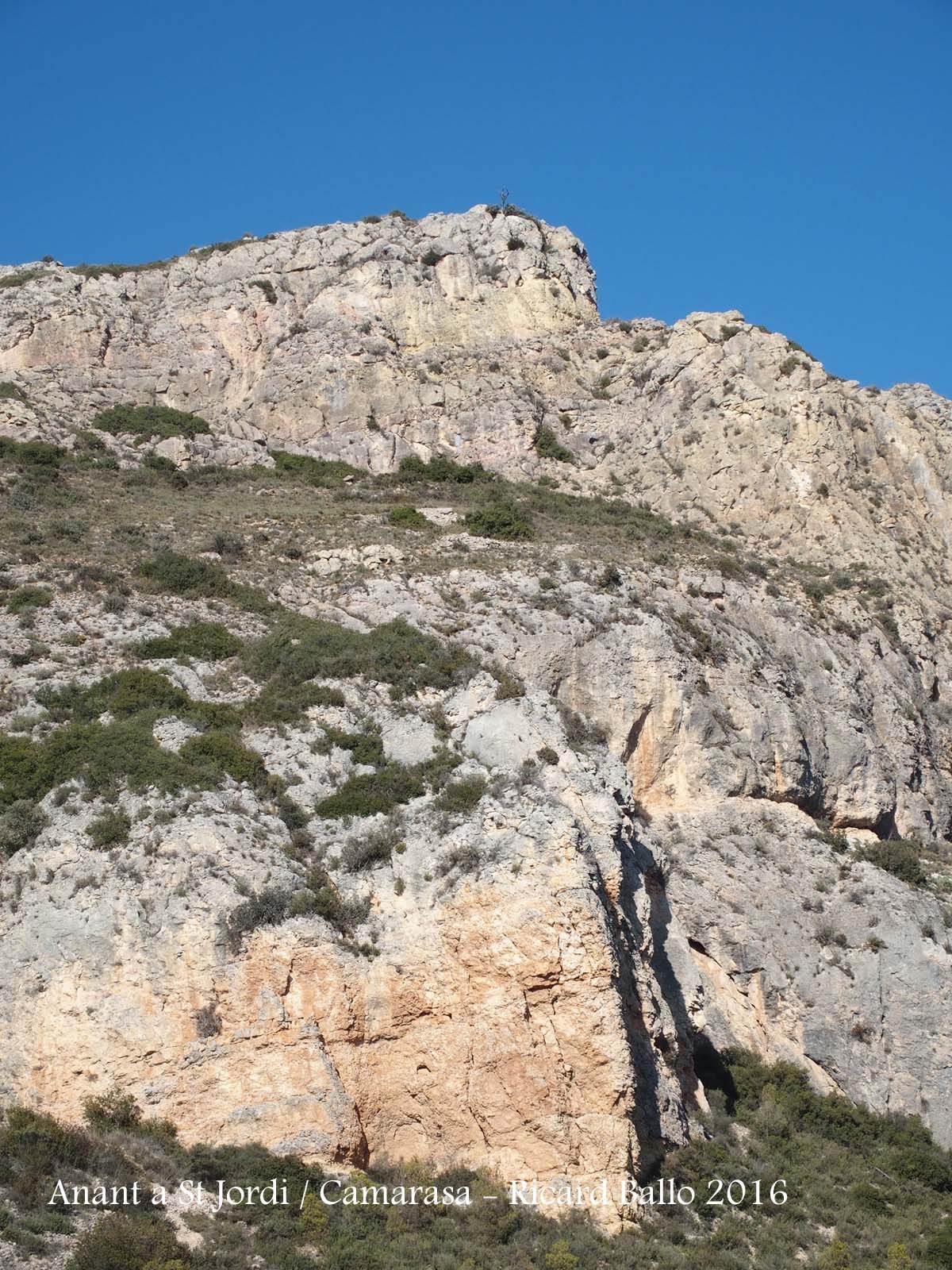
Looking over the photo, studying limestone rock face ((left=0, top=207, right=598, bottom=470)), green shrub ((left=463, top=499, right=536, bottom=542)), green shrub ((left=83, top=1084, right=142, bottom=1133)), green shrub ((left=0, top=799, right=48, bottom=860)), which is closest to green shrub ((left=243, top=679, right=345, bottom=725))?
green shrub ((left=0, top=799, right=48, bottom=860))

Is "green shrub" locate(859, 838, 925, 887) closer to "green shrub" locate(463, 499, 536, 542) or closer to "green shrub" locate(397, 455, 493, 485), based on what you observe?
"green shrub" locate(463, 499, 536, 542)

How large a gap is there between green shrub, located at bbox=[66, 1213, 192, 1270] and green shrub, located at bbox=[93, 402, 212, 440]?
35.4 m

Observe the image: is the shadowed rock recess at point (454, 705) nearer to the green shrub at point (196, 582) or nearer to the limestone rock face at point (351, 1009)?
the limestone rock face at point (351, 1009)

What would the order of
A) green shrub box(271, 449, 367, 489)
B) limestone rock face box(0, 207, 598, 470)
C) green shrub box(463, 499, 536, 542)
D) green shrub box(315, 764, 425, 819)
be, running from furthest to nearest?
1. limestone rock face box(0, 207, 598, 470)
2. green shrub box(271, 449, 367, 489)
3. green shrub box(463, 499, 536, 542)
4. green shrub box(315, 764, 425, 819)

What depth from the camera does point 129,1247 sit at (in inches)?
625

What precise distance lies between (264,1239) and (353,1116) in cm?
265

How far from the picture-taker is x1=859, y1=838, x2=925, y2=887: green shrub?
96.4 ft

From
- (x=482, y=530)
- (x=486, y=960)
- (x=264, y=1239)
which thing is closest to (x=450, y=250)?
(x=482, y=530)

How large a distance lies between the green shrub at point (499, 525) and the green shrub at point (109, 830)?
62.5 feet

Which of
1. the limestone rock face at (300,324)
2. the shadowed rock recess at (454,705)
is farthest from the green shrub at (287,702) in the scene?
the limestone rock face at (300,324)

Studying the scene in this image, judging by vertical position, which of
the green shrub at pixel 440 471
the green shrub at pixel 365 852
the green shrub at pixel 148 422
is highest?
the green shrub at pixel 148 422

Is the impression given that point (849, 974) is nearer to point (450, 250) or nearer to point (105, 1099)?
point (105, 1099)

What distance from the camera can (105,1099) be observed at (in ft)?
62.2

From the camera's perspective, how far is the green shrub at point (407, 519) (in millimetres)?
39781
